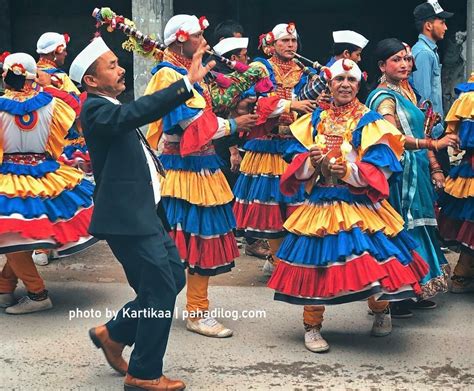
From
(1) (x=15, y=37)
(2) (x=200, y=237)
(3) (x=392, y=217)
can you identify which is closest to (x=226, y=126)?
(2) (x=200, y=237)

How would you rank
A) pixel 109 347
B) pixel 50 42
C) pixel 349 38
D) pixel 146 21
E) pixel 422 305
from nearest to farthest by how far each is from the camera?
1. pixel 109 347
2. pixel 422 305
3. pixel 349 38
4. pixel 50 42
5. pixel 146 21

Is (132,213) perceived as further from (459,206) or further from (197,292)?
(459,206)

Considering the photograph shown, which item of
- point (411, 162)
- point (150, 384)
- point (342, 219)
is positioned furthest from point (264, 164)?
point (150, 384)

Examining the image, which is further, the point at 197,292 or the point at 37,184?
the point at 37,184

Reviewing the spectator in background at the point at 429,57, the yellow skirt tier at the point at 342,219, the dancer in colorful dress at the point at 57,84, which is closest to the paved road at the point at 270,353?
the yellow skirt tier at the point at 342,219

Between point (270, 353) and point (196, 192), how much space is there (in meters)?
1.11

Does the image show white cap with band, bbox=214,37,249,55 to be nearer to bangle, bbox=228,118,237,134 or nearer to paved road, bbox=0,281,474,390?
bangle, bbox=228,118,237,134

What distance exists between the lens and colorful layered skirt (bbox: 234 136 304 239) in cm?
679

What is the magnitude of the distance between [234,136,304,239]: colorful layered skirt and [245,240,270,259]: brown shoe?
83cm

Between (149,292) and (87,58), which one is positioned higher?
(87,58)

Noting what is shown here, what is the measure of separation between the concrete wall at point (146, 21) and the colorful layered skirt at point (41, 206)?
3.01m

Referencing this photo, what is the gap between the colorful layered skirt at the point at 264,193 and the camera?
679cm

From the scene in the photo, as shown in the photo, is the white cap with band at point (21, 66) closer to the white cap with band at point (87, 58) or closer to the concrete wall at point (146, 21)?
the white cap with band at point (87, 58)

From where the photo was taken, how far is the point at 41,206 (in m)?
6.04
